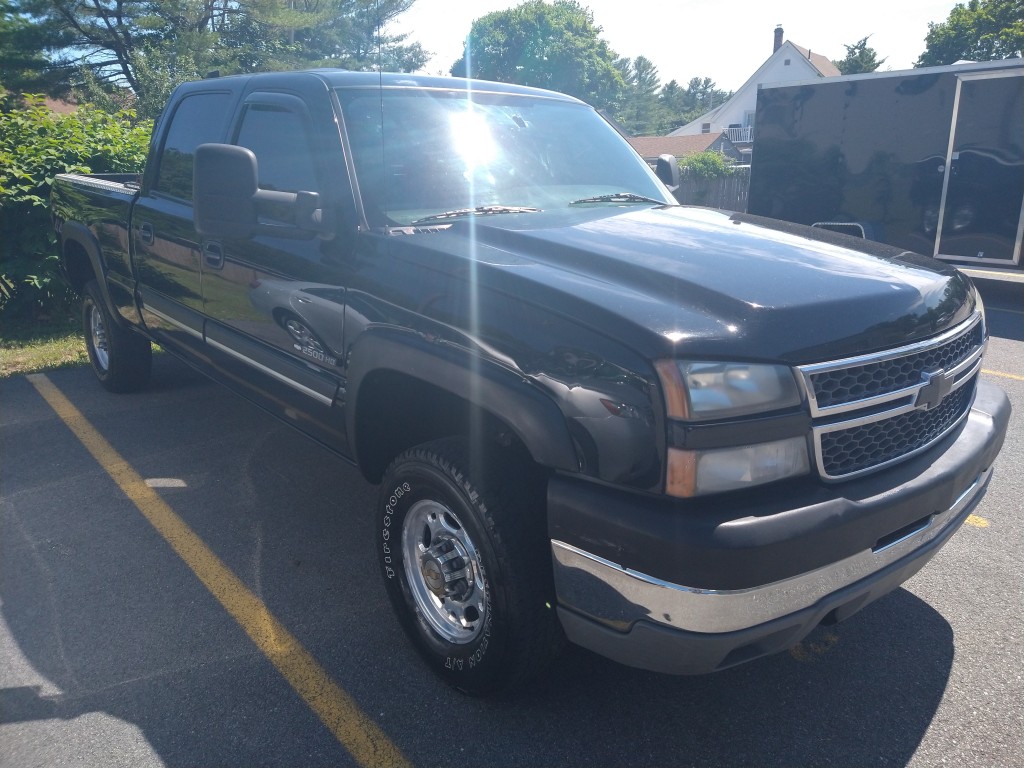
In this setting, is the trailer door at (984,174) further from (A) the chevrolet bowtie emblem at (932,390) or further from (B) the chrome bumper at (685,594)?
(B) the chrome bumper at (685,594)

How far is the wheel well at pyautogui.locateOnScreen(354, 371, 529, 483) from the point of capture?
2.55 metres

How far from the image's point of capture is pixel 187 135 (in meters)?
4.74

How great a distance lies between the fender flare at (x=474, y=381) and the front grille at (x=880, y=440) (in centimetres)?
70

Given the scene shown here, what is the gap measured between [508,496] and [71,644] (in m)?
1.87

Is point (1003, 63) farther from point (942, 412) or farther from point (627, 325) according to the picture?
point (627, 325)

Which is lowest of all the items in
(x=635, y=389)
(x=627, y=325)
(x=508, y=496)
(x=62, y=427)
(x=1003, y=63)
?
(x=62, y=427)

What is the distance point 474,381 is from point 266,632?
147 centimetres

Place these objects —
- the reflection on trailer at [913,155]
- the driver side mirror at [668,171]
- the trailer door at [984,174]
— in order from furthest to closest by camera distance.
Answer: the reflection on trailer at [913,155] → the trailer door at [984,174] → the driver side mirror at [668,171]

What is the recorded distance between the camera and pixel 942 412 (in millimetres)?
2646

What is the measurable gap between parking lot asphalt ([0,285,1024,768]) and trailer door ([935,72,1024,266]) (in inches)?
260

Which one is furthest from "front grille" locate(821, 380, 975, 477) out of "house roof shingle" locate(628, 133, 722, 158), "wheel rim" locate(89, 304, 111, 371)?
"house roof shingle" locate(628, 133, 722, 158)

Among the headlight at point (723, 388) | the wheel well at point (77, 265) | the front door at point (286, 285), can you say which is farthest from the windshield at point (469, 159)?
the wheel well at point (77, 265)

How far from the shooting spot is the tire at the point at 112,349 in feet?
19.0

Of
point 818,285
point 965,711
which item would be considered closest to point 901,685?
point 965,711
